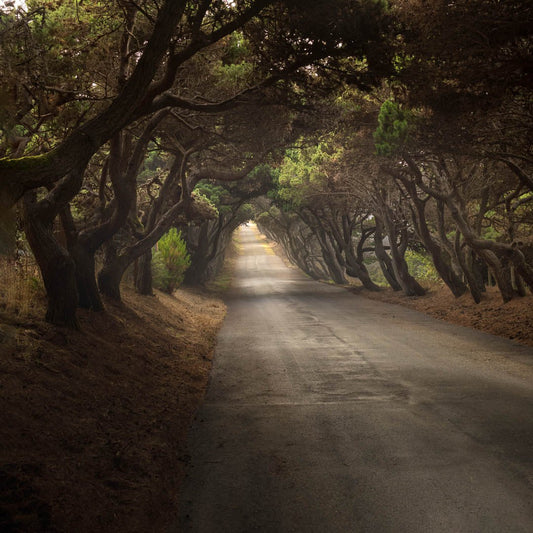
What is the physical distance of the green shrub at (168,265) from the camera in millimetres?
22453

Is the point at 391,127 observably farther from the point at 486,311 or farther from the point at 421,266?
the point at 421,266

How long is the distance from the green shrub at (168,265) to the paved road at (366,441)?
9795 mm

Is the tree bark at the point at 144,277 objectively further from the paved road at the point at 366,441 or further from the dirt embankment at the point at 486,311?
the dirt embankment at the point at 486,311

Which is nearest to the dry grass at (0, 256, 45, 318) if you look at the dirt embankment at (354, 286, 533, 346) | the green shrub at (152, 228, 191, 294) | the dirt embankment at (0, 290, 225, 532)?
the dirt embankment at (0, 290, 225, 532)

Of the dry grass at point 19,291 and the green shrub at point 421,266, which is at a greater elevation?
the dry grass at point 19,291

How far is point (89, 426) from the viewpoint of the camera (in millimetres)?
6332

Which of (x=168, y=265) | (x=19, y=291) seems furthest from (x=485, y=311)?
(x=19, y=291)

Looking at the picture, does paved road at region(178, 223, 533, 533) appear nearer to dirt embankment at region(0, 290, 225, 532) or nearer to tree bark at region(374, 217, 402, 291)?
dirt embankment at region(0, 290, 225, 532)

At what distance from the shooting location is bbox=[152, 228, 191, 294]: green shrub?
73.7 ft

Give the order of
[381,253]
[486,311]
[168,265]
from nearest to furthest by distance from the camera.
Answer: [486,311], [168,265], [381,253]

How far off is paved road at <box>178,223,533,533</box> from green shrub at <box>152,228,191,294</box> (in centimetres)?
979

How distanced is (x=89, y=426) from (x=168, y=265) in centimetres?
1715

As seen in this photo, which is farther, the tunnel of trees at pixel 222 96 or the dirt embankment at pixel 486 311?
the dirt embankment at pixel 486 311

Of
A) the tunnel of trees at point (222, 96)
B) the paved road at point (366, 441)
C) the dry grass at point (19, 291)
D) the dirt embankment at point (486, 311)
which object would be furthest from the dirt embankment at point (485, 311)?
the dry grass at point (19, 291)
